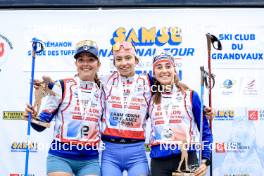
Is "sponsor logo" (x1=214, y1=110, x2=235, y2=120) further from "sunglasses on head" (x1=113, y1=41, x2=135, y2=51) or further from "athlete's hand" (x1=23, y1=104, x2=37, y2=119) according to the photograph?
"athlete's hand" (x1=23, y1=104, x2=37, y2=119)

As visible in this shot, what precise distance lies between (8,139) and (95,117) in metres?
0.77

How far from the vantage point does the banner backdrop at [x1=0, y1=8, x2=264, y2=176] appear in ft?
9.06

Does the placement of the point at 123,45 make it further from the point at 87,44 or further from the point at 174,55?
the point at 174,55

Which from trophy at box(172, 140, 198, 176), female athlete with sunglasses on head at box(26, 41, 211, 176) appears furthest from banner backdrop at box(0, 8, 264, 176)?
trophy at box(172, 140, 198, 176)

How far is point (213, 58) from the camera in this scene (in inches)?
110

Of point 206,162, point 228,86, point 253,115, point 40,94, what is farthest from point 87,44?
point 253,115

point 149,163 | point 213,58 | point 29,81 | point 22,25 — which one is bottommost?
point 149,163

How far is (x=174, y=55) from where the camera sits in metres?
2.80

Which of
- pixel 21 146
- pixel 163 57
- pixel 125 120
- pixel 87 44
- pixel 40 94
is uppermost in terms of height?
pixel 87 44

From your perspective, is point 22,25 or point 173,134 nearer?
point 173,134

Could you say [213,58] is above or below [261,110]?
above

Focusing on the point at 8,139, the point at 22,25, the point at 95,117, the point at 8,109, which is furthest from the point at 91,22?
the point at 8,139

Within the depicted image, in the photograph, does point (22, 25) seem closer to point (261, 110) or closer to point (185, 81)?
point (185, 81)

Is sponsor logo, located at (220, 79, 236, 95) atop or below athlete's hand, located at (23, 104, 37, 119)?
atop
